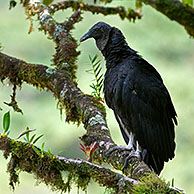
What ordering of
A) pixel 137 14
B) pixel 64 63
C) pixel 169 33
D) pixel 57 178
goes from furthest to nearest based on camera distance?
pixel 169 33, pixel 137 14, pixel 64 63, pixel 57 178

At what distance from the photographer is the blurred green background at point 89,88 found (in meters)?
6.59

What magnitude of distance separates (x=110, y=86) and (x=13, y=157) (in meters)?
1.17

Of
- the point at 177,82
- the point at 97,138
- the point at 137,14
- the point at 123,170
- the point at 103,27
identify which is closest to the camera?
the point at 123,170

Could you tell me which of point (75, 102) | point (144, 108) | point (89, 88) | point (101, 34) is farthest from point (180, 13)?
point (89, 88)

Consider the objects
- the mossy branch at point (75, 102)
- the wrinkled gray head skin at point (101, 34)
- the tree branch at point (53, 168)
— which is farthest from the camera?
the wrinkled gray head skin at point (101, 34)

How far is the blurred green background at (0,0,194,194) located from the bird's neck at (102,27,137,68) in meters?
2.40

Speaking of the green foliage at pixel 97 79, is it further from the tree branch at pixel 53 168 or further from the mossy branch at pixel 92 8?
the tree branch at pixel 53 168

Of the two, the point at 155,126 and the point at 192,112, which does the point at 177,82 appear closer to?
the point at 192,112

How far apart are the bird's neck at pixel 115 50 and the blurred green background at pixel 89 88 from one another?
2.40 m

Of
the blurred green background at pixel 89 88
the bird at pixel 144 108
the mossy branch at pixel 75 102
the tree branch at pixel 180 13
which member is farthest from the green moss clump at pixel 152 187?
the blurred green background at pixel 89 88

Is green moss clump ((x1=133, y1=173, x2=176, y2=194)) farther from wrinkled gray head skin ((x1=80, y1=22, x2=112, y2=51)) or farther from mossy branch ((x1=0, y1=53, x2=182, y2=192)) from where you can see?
wrinkled gray head skin ((x1=80, y1=22, x2=112, y2=51))

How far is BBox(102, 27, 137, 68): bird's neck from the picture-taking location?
349 centimetres

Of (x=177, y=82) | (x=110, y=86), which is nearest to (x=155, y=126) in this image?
(x=110, y=86)

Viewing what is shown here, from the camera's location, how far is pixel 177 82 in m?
7.10
